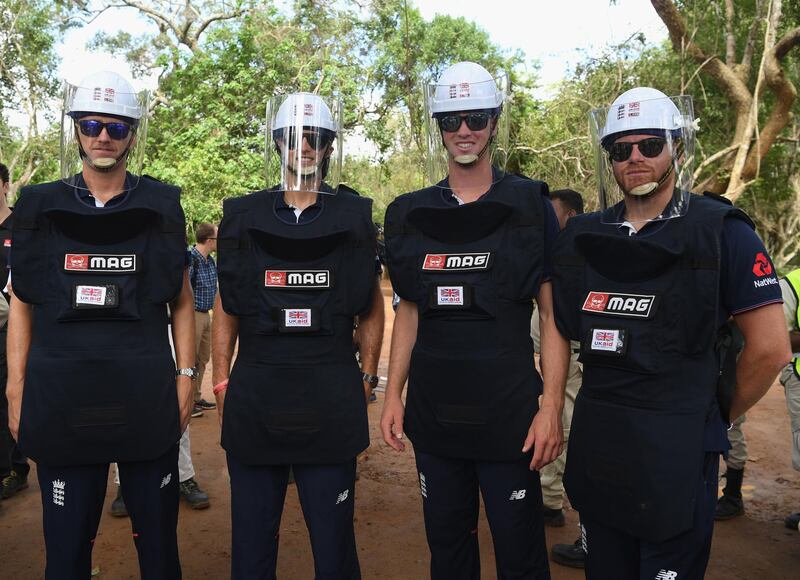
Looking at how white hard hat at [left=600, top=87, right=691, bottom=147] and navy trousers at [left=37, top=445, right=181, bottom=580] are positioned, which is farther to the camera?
navy trousers at [left=37, top=445, right=181, bottom=580]

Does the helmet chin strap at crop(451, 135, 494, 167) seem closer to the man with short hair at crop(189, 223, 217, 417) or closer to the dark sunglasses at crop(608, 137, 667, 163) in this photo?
the dark sunglasses at crop(608, 137, 667, 163)

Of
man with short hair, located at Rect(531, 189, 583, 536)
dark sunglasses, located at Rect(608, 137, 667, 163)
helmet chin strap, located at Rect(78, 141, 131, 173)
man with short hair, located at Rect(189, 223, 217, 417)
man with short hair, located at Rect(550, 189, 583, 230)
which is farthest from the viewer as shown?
man with short hair, located at Rect(189, 223, 217, 417)

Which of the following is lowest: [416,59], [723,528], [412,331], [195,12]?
[723,528]

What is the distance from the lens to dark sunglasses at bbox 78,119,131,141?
2.64 m

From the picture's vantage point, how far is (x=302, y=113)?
2787mm

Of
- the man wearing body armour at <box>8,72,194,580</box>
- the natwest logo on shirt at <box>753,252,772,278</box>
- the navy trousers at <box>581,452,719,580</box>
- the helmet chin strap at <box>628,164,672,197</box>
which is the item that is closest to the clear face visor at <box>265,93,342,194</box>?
the man wearing body armour at <box>8,72,194,580</box>

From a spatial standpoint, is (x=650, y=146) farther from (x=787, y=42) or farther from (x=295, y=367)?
(x=787, y=42)

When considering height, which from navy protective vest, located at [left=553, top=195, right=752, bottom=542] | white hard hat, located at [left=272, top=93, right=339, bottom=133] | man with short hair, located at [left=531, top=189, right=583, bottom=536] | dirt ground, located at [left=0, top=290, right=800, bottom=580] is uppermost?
white hard hat, located at [left=272, top=93, right=339, bottom=133]

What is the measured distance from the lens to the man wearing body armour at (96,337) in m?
2.55

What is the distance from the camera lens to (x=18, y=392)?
8.78 ft

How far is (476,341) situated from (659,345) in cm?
70

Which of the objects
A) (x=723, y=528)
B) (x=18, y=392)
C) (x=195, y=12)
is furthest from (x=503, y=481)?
(x=195, y=12)

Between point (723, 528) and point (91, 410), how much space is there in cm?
415

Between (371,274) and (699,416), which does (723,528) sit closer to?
(699,416)
